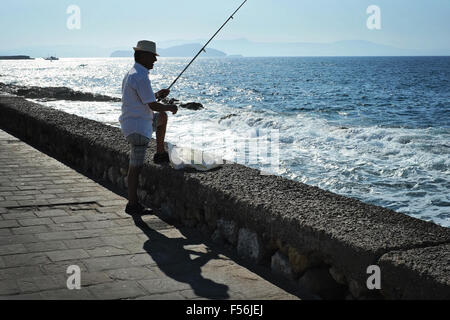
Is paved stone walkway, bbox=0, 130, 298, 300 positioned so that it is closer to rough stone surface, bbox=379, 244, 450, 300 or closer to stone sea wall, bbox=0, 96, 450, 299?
stone sea wall, bbox=0, 96, 450, 299

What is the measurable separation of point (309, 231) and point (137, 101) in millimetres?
2297

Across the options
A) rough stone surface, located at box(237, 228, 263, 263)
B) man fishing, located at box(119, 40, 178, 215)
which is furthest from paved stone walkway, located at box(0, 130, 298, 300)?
man fishing, located at box(119, 40, 178, 215)

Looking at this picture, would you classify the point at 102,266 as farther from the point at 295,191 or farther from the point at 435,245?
the point at 435,245

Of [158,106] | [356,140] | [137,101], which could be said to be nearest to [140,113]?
[137,101]

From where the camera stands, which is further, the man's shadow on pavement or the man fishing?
the man fishing

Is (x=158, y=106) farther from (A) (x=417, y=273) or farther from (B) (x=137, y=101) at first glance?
(A) (x=417, y=273)

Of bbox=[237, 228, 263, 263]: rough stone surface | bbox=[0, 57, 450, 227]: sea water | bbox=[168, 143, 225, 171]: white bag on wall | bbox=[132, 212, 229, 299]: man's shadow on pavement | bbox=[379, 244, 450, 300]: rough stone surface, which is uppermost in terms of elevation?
bbox=[168, 143, 225, 171]: white bag on wall

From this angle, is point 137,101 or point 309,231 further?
point 137,101

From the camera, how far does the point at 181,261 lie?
3.92m

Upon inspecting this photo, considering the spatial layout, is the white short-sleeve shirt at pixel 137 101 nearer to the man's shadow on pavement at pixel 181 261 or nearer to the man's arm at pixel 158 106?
the man's arm at pixel 158 106

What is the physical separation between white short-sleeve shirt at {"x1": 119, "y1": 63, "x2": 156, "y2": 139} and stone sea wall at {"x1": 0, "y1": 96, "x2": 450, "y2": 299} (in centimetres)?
47

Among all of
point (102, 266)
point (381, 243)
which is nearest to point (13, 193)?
point (102, 266)

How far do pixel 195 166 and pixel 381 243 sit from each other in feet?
7.54

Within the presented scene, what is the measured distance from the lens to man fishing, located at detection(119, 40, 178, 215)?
4.85 meters
